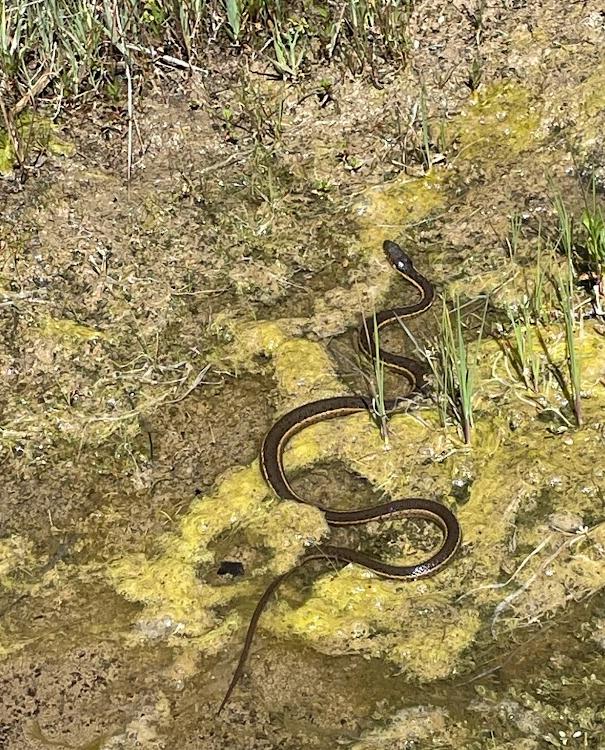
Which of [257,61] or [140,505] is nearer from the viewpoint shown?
[140,505]

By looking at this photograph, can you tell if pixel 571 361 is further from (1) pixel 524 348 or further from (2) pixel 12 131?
(2) pixel 12 131

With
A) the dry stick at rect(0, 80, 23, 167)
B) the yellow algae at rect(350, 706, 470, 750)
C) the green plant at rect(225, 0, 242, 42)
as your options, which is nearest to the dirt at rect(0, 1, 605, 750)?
the yellow algae at rect(350, 706, 470, 750)

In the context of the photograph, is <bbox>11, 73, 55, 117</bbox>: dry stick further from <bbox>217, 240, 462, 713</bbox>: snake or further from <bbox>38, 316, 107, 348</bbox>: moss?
<bbox>217, 240, 462, 713</bbox>: snake

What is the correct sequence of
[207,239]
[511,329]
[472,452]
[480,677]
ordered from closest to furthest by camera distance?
[480,677] < [472,452] < [511,329] < [207,239]

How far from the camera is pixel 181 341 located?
13.9 ft

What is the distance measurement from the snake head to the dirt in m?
0.07

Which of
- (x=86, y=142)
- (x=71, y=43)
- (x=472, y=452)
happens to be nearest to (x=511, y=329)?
(x=472, y=452)

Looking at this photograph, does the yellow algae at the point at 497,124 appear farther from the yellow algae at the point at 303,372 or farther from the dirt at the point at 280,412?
the yellow algae at the point at 303,372

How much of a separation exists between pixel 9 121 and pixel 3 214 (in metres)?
0.50

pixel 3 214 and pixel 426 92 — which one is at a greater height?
pixel 426 92

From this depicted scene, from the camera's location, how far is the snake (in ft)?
10.5

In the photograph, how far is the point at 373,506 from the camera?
3.51 m

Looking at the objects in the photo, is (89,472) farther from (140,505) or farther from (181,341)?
(181,341)

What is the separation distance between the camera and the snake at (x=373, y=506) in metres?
3.21
